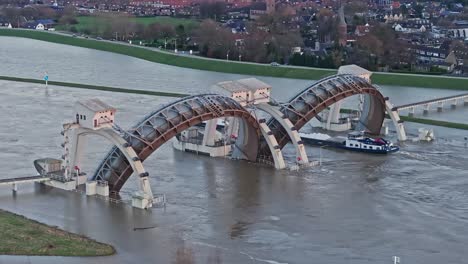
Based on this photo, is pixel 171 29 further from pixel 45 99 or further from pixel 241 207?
pixel 241 207

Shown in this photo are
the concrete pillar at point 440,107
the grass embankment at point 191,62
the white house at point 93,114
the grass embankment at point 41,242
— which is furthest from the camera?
the grass embankment at point 191,62

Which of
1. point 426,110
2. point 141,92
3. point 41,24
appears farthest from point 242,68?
point 41,24

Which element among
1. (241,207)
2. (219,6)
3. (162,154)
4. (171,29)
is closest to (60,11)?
(219,6)

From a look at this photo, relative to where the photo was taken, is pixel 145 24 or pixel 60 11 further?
pixel 60 11

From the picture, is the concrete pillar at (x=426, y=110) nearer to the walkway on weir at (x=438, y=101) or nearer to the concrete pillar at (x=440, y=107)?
the walkway on weir at (x=438, y=101)

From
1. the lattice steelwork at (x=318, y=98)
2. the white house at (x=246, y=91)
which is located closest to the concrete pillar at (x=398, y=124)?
Result: the lattice steelwork at (x=318, y=98)

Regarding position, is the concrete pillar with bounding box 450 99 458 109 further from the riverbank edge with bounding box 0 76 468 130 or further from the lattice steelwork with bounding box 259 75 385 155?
the lattice steelwork with bounding box 259 75 385 155
